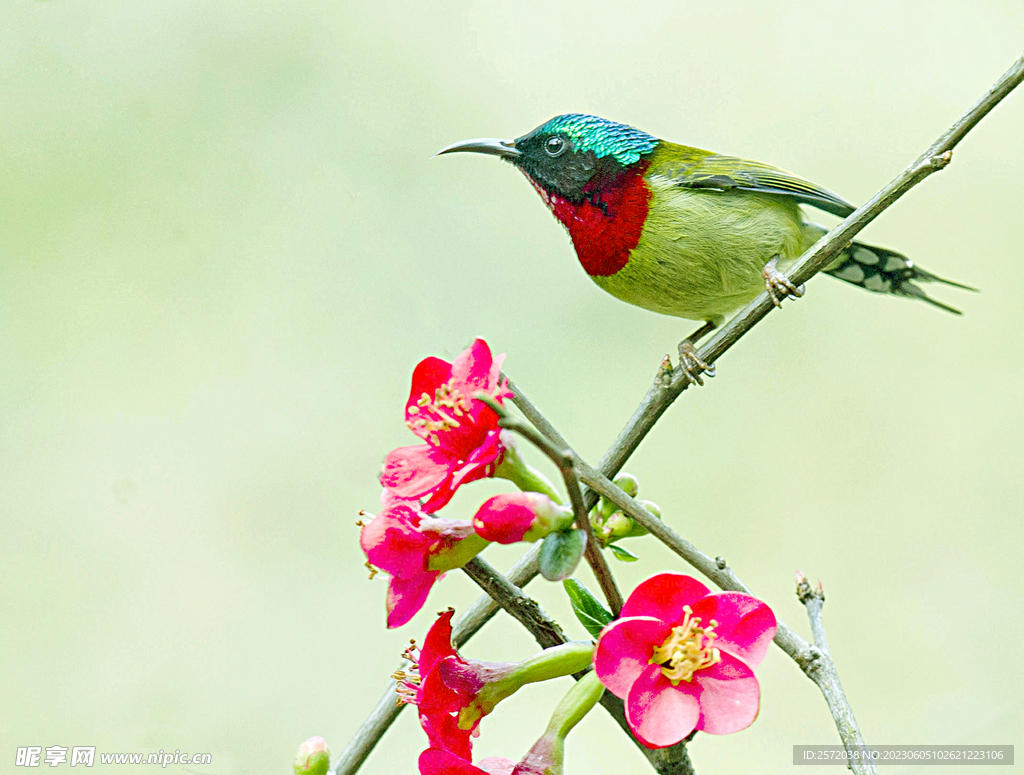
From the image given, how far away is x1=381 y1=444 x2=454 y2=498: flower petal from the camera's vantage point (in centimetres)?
54

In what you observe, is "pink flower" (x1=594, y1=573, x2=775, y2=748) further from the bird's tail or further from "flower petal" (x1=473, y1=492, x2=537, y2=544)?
the bird's tail

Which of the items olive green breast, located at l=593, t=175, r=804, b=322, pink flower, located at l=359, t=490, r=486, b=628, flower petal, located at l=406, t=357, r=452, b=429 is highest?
olive green breast, located at l=593, t=175, r=804, b=322

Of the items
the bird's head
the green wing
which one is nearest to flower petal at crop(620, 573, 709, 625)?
the bird's head

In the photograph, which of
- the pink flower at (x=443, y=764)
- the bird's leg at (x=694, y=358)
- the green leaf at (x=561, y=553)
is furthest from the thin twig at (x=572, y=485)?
the bird's leg at (x=694, y=358)

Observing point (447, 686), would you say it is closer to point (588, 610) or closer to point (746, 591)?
point (588, 610)

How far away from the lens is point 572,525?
52cm

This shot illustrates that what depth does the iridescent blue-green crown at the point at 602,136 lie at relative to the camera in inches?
58.0

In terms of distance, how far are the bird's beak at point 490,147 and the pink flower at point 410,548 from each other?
0.90 meters

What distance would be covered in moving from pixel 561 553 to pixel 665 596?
6 centimetres

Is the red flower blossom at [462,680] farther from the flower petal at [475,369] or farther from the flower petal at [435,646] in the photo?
the flower petal at [475,369]

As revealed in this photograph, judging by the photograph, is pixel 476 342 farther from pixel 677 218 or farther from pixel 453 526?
pixel 677 218

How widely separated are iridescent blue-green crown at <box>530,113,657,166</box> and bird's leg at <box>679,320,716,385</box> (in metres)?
0.32

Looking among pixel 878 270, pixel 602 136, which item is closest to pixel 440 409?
pixel 602 136

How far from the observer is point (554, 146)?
1.48 meters
